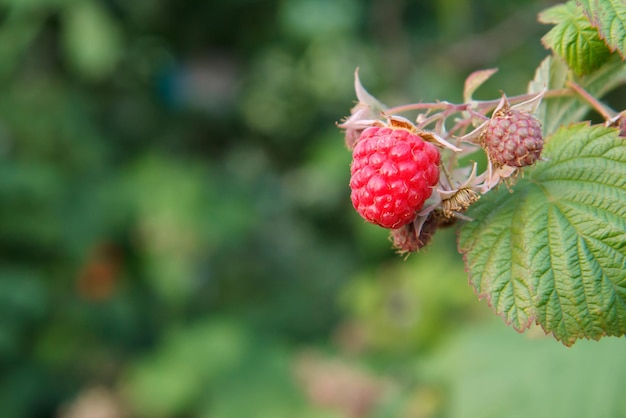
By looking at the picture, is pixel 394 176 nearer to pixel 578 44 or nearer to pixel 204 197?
pixel 578 44

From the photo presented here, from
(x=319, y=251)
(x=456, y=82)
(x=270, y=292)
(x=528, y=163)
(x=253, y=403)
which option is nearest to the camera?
(x=528, y=163)

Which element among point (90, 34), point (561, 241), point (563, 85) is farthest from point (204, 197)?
point (561, 241)

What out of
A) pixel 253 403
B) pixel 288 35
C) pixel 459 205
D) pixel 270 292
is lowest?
pixel 253 403

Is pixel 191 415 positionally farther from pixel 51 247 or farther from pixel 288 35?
pixel 288 35

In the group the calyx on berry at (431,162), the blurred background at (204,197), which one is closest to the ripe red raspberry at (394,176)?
the calyx on berry at (431,162)

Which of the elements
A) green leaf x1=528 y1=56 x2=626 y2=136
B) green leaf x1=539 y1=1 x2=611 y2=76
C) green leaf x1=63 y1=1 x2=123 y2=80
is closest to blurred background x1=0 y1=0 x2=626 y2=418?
green leaf x1=63 y1=1 x2=123 y2=80

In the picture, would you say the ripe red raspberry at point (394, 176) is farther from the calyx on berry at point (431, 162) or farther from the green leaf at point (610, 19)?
the green leaf at point (610, 19)

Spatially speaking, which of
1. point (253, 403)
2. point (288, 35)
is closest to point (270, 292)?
point (253, 403)
